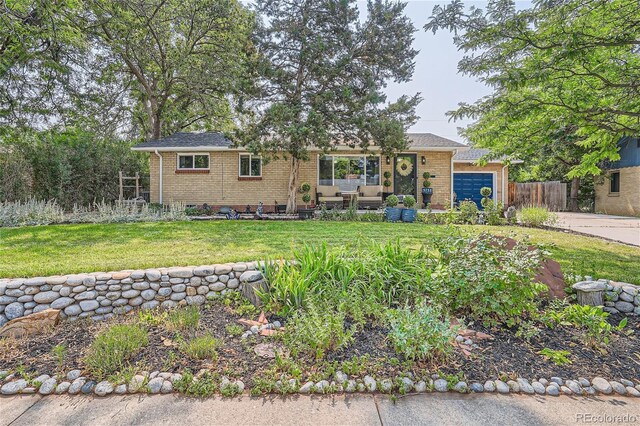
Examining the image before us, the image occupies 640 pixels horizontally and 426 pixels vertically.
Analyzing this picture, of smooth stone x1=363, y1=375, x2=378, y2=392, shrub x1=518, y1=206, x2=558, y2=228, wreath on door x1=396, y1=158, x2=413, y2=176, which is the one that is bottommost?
smooth stone x1=363, y1=375, x2=378, y2=392

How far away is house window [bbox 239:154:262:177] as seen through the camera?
14281 millimetres

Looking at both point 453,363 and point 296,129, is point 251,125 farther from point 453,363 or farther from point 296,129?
point 453,363

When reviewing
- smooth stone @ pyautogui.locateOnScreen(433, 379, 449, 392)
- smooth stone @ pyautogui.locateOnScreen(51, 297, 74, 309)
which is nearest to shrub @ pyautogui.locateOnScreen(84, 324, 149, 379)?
smooth stone @ pyautogui.locateOnScreen(51, 297, 74, 309)

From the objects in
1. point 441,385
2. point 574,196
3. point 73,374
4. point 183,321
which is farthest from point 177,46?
point 574,196

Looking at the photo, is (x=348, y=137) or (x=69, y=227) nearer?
(x=69, y=227)

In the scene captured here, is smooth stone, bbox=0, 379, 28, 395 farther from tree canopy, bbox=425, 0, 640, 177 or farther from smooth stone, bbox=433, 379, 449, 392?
tree canopy, bbox=425, 0, 640, 177

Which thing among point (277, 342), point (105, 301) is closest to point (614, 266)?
point (277, 342)

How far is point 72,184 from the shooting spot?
13680 mm

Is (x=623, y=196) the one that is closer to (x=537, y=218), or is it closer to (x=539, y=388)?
(x=537, y=218)

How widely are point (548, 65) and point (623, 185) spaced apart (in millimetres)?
16742

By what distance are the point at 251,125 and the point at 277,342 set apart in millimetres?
9570

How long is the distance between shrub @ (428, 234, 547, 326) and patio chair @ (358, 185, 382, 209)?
398 inches

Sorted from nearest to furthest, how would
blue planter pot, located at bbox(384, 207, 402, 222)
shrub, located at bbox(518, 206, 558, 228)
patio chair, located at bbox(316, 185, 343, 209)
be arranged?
shrub, located at bbox(518, 206, 558, 228), blue planter pot, located at bbox(384, 207, 402, 222), patio chair, located at bbox(316, 185, 343, 209)

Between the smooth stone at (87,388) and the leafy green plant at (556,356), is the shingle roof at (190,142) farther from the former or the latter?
the leafy green plant at (556,356)
